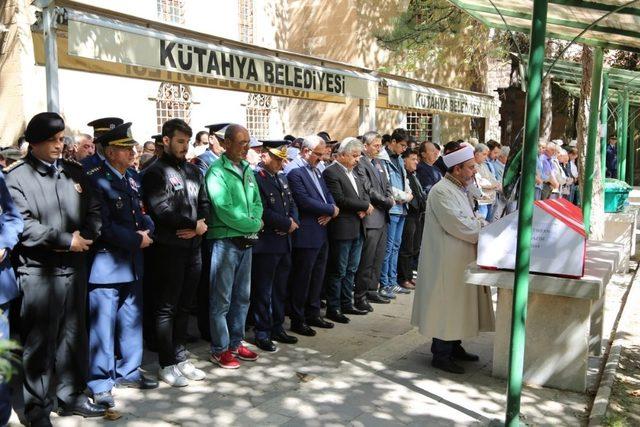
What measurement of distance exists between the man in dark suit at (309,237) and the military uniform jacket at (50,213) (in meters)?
2.54

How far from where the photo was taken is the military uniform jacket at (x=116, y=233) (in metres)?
4.58

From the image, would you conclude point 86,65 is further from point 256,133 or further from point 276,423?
point 256,133

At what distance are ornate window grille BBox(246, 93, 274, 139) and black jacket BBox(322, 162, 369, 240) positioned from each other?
47.8 ft

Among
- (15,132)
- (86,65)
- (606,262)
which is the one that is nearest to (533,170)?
(606,262)

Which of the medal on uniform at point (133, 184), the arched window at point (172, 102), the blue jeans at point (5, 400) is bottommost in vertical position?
the blue jeans at point (5, 400)

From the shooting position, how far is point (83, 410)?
4395 mm

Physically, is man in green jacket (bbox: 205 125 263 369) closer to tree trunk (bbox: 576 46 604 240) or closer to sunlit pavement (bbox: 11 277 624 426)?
sunlit pavement (bbox: 11 277 624 426)

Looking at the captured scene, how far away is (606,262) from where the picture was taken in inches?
217

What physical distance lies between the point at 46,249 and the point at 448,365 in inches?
130

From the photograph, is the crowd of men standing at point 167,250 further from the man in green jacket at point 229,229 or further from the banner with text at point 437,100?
the banner with text at point 437,100

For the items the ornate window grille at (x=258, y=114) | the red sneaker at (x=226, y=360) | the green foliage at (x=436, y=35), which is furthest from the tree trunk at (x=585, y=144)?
the ornate window grille at (x=258, y=114)

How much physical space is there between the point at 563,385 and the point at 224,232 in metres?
2.96

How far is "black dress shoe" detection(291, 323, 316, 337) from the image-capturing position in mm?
6520

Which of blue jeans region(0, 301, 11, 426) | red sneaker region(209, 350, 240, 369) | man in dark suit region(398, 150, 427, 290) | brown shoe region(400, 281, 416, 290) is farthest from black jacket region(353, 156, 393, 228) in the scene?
blue jeans region(0, 301, 11, 426)
